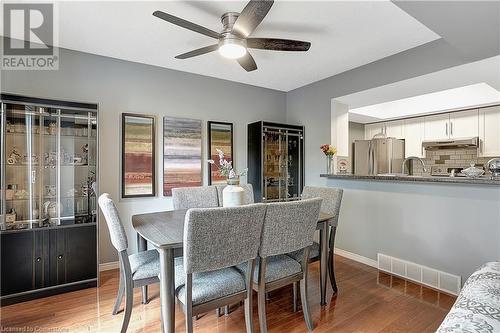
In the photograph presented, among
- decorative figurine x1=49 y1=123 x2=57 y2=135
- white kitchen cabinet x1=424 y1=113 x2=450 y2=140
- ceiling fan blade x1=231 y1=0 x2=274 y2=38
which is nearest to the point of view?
ceiling fan blade x1=231 y1=0 x2=274 y2=38

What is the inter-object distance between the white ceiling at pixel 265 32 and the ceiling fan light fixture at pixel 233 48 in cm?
29

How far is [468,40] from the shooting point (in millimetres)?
2021

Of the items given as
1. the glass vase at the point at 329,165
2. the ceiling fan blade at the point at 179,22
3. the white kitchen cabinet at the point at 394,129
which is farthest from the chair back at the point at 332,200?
the white kitchen cabinet at the point at 394,129

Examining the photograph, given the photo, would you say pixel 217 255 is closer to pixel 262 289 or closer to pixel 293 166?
pixel 262 289

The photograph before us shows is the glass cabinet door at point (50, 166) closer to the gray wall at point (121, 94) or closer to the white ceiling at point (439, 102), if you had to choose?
the gray wall at point (121, 94)

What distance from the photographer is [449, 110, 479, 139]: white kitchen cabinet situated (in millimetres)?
4141

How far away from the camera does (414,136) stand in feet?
15.9

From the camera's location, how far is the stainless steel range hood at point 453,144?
13.4ft

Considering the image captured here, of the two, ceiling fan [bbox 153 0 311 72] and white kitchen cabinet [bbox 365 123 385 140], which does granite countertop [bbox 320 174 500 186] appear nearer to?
ceiling fan [bbox 153 0 311 72]

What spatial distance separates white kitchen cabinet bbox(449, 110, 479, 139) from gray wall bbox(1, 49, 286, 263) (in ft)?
11.7

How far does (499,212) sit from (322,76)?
97.6 inches

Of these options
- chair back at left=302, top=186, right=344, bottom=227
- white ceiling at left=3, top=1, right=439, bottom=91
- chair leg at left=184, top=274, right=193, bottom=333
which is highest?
white ceiling at left=3, top=1, right=439, bottom=91
